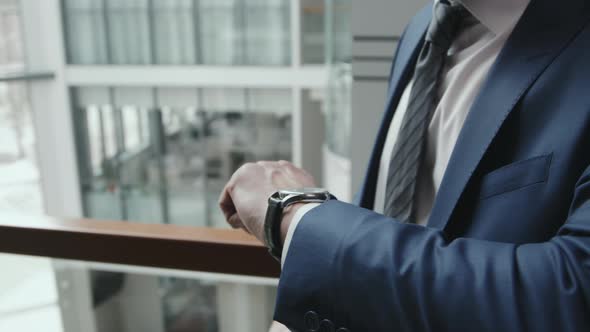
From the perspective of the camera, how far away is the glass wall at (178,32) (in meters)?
8.91

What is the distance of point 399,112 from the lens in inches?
40.8

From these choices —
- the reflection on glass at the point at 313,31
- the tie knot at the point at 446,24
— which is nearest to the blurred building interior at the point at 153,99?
the reflection on glass at the point at 313,31

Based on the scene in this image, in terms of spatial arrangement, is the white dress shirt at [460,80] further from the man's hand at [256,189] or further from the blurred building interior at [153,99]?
the blurred building interior at [153,99]

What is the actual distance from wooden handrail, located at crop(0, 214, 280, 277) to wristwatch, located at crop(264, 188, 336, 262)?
380 mm

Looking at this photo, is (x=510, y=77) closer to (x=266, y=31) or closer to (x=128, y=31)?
(x=266, y=31)

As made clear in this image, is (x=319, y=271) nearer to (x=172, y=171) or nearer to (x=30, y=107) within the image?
(x=172, y=171)

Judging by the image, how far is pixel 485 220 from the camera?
700 mm

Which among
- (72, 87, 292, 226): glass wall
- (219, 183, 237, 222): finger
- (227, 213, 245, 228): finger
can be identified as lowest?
(72, 87, 292, 226): glass wall

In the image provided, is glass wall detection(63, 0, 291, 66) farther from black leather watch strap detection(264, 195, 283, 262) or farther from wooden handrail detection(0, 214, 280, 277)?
black leather watch strap detection(264, 195, 283, 262)

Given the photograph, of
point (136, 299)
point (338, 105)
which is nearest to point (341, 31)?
point (338, 105)

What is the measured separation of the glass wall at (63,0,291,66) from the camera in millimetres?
8906

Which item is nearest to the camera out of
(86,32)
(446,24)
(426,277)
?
(426,277)

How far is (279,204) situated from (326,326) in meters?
0.16

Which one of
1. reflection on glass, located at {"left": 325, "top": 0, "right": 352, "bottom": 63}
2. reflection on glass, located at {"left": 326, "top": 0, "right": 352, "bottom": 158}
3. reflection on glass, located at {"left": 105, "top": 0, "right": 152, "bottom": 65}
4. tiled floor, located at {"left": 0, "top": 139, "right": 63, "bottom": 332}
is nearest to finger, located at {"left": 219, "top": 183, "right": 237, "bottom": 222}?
tiled floor, located at {"left": 0, "top": 139, "right": 63, "bottom": 332}
